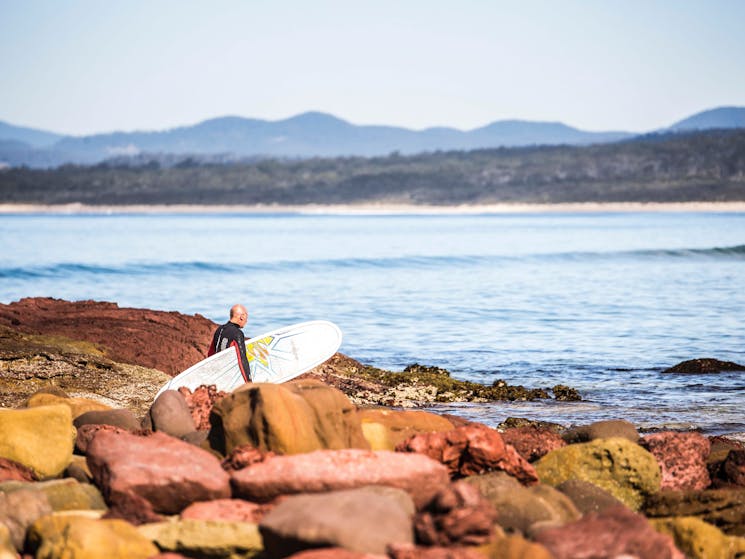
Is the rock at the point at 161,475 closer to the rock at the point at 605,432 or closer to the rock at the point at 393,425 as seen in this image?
the rock at the point at 393,425

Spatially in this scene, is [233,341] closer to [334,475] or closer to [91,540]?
[334,475]

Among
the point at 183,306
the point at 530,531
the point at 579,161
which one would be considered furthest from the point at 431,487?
the point at 579,161

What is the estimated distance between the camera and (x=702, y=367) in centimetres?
1708

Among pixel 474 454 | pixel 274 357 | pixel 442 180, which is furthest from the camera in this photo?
pixel 442 180

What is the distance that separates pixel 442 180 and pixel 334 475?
157804 millimetres

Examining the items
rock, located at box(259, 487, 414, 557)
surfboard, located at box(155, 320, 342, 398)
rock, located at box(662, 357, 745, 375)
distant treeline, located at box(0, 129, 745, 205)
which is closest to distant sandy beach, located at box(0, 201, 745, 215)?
distant treeline, located at box(0, 129, 745, 205)

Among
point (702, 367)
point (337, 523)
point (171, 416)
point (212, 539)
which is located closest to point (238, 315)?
point (171, 416)

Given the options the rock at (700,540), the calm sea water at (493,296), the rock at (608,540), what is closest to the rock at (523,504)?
the rock at (608,540)

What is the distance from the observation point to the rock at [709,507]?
7.65m

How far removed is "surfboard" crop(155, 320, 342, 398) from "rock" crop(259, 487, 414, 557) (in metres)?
4.75

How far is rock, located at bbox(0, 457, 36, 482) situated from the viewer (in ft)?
27.2

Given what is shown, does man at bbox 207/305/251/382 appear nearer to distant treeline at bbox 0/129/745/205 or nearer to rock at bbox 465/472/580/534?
rock at bbox 465/472/580/534

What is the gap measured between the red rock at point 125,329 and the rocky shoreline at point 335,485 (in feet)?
14.6

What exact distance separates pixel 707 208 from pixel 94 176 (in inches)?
3629
